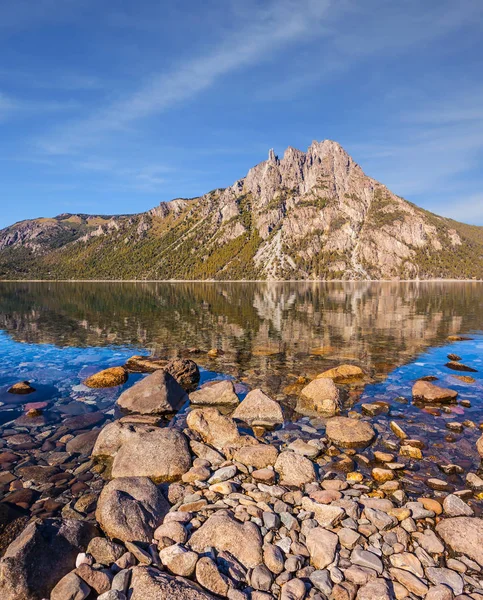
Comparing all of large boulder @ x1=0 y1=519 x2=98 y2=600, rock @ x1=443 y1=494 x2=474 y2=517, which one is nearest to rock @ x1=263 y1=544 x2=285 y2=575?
large boulder @ x1=0 y1=519 x2=98 y2=600

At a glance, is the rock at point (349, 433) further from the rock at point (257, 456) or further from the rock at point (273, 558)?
the rock at point (273, 558)

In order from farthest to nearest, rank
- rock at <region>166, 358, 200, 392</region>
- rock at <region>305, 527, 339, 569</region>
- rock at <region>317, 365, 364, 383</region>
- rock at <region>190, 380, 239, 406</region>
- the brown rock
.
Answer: rock at <region>317, 365, 364, 383</region> < rock at <region>166, 358, 200, 392</region> < rock at <region>190, 380, 239, 406</region> < the brown rock < rock at <region>305, 527, 339, 569</region>

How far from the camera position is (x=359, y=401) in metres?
21.2

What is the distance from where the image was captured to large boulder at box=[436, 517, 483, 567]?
9.09 m

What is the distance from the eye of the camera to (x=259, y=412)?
18.5 m

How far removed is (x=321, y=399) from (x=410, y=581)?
12.2 meters

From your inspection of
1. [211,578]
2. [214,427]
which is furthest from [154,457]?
[211,578]

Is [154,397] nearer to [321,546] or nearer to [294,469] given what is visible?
[294,469]

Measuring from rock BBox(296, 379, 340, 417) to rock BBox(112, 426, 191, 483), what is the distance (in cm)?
786

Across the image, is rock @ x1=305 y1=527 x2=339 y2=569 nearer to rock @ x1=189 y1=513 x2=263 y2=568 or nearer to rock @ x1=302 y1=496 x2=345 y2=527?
rock @ x1=302 y1=496 x2=345 y2=527

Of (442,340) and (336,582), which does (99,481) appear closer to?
(336,582)

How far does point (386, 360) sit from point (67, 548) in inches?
1126

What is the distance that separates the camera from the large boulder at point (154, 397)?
65.1ft

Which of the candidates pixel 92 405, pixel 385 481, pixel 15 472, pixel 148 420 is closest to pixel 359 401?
pixel 385 481
